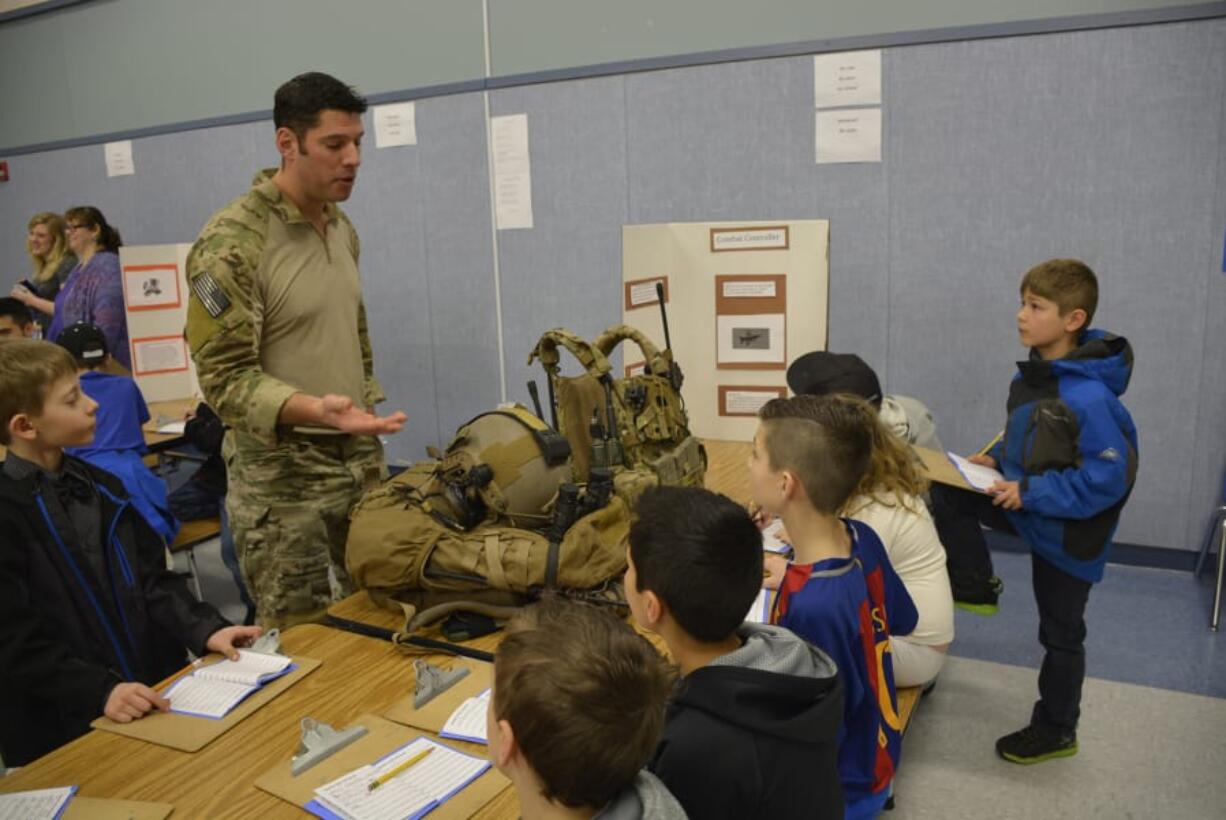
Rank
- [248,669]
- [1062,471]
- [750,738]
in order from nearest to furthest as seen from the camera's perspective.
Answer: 1. [750,738]
2. [248,669]
3. [1062,471]

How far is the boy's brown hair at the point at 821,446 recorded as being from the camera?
1.74m

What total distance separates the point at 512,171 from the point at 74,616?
3.45 metres

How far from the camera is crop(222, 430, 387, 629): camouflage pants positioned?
7.81ft

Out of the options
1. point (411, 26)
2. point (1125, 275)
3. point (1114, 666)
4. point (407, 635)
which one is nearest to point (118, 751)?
point (407, 635)

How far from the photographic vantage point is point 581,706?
1.08 m

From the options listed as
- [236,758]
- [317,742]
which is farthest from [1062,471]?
[236,758]

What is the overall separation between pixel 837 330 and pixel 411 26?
276 cm

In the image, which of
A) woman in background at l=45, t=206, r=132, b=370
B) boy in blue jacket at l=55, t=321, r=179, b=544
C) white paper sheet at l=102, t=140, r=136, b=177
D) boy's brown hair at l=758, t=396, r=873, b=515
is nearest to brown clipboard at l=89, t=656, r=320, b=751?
boy's brown hair at l=758, t=396, r=873, b=515

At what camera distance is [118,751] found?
1524mm

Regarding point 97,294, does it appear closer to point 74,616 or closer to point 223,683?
point 74,616

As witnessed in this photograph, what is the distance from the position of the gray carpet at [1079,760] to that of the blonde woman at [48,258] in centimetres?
515

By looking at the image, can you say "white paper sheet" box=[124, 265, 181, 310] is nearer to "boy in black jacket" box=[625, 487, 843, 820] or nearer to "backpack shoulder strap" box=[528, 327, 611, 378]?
"backpack shoulder strap" box=[528, 327, 611, 378]

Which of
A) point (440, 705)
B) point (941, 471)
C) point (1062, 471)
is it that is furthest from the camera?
point (941, 471)

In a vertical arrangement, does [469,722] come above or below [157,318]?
below
